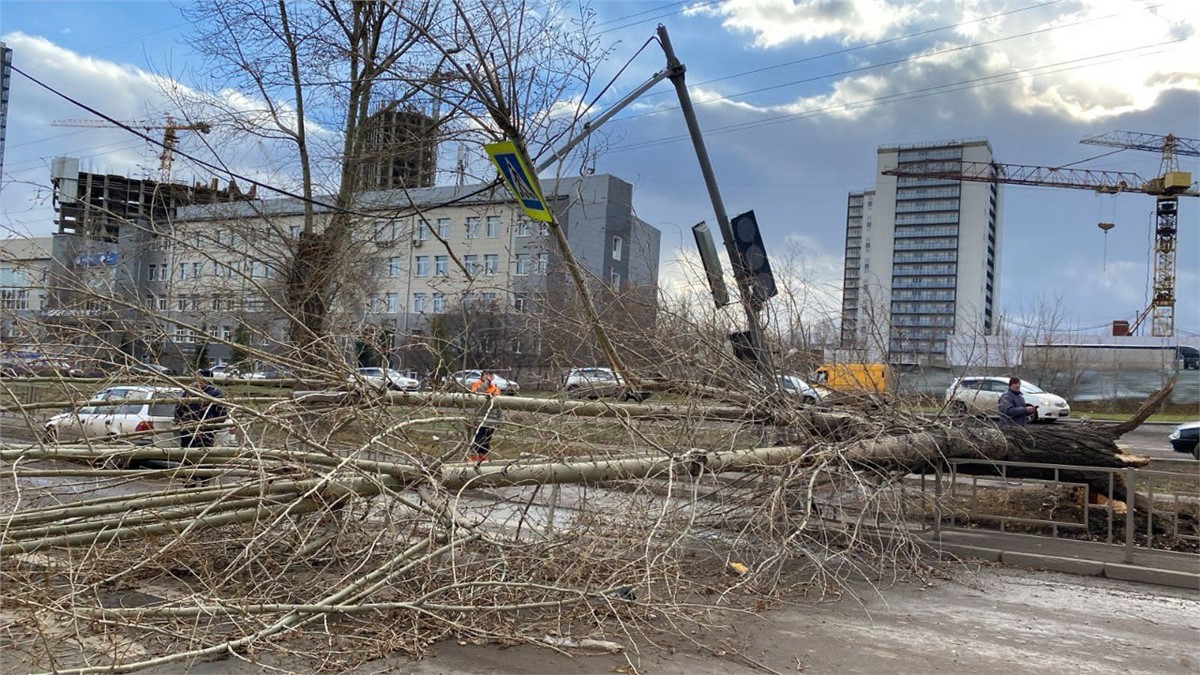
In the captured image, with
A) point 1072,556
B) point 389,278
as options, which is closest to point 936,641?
point 1072,556

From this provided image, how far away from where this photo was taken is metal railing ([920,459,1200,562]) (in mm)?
7898

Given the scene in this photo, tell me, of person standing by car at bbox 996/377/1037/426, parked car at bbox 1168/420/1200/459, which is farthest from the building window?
parked car at bbox 1168/420/1200/459

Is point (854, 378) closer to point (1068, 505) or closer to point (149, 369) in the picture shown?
point (1068, 505)

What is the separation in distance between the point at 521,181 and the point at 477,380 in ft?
8.19

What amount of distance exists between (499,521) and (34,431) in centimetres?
316

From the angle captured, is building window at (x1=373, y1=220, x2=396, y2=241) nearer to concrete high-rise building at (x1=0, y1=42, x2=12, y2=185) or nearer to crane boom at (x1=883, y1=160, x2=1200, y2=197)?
concrete high-rise building at (x1=0, y1=42, x2=12, y2=185)

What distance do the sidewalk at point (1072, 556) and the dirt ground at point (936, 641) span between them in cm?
20

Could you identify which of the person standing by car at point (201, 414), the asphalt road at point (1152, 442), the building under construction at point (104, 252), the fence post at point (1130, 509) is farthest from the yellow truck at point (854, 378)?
the asphalt road at point (1152, 442)

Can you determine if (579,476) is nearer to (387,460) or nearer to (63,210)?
(387,460)

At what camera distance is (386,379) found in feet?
20.1

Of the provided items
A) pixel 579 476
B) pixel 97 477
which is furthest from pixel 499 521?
pixel 97 477

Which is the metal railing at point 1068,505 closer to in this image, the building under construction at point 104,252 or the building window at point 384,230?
the building under construction at point 104,252

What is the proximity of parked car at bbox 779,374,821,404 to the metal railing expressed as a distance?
1.41m

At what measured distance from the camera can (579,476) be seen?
5.91 metres
